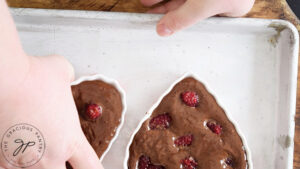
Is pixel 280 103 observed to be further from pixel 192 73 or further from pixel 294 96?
pixel 192 73

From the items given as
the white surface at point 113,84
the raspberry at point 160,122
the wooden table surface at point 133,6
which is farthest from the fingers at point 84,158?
the wooden table surface at point 133,6

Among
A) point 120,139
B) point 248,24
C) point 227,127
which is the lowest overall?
point 120,139

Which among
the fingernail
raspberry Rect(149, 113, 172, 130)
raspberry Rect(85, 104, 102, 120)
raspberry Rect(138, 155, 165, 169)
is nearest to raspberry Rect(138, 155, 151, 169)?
raspberry Rect(138, 155, 165, 169)

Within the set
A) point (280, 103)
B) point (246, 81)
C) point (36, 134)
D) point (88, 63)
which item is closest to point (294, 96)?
point (280, 103)

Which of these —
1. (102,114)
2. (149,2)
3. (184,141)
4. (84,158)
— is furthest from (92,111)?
(149,2)

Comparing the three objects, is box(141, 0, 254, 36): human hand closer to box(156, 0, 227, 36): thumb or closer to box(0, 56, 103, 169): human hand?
box(156, 0, 227, 36): thumb

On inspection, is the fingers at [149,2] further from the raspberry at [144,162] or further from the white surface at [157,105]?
the raspberry at [144,162]

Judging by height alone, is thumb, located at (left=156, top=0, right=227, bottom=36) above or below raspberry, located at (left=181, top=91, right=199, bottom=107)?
above
